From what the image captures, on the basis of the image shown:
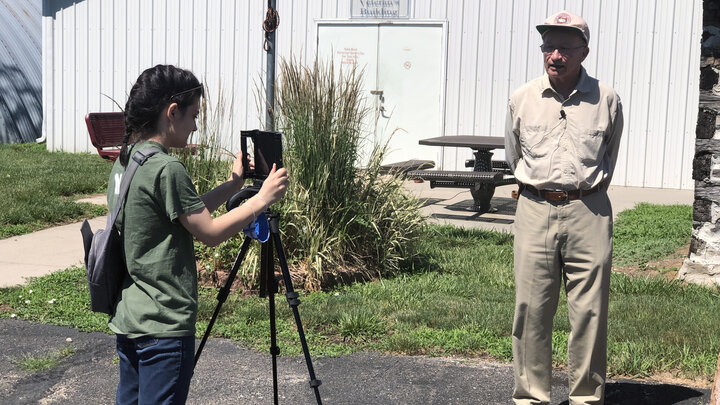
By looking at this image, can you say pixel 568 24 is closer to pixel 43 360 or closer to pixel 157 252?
pixel 157 252

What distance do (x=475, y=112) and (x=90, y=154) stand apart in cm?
729

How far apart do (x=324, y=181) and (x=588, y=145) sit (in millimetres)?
3056

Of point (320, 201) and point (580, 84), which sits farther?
point (320, 201)

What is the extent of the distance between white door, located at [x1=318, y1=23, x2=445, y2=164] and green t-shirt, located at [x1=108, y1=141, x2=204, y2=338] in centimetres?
1186

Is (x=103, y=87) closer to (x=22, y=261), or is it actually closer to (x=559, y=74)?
(x=22, y=261)

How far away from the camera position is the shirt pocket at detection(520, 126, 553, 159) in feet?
14.2

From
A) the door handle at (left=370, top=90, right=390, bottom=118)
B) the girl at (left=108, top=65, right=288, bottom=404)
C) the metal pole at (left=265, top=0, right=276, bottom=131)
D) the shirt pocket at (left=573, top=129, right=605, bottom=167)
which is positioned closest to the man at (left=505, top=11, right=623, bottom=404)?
the shirt pocket at (left=573, top=129, right=605, bottom=167)

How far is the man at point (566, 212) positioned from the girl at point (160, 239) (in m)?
1.79

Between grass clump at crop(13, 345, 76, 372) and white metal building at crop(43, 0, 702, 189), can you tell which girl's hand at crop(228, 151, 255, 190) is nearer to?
grass clump at crop(13, 345, 76, 372)

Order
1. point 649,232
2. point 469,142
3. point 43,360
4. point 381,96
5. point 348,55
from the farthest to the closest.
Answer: point 348,55 → point 381,96 → point 469,142 → point 649,232 → point 43,360

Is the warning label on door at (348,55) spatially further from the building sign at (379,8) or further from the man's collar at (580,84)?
the man's collar at (580,84)

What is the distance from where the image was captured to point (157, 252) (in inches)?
119

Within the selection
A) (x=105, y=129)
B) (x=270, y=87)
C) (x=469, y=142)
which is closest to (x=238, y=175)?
(x=270, y=87)

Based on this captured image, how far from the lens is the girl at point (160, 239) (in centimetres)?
297
